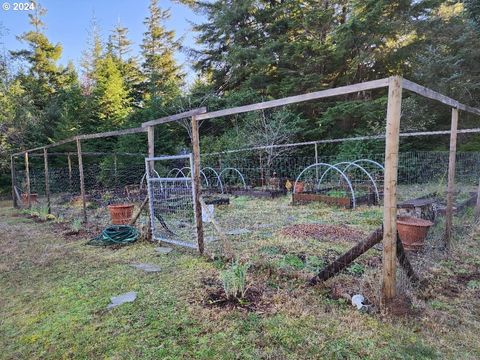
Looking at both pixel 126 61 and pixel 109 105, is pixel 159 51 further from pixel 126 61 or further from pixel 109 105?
pixel 109 105

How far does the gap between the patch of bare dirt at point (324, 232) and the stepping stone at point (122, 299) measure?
8.05 ft

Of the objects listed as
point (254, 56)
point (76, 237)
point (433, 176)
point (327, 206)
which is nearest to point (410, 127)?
point (433, 176)

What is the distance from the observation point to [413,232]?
11.8 ft

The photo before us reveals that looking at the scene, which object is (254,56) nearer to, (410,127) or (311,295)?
(410,127)

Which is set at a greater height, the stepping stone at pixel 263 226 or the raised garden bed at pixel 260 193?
the raised garden bed at pixel 260 193

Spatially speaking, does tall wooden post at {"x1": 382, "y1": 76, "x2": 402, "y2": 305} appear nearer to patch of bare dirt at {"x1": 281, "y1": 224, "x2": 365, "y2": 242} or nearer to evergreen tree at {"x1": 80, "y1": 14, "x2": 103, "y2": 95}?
patch of bare dirt at {"x1": 281, "y1": 224, "x2": 365, "y2": 242}

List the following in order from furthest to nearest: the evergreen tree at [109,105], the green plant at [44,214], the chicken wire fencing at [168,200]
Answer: the evergreen tree at [109,105]
the green plant at [44,214]
the chicken wire fencing at [168,200]

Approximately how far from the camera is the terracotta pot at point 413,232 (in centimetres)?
356

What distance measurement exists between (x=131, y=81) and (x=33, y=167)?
29.5 feet

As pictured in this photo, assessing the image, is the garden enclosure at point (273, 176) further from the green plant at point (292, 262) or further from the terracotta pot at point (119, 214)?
the green plant at point (292, 262)

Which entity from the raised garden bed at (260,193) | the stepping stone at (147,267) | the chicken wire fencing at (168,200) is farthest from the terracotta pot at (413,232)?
the raised garden bed at (260,193)

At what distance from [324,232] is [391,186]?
2.49 meters

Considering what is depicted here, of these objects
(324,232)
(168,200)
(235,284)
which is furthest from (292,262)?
(168,200)

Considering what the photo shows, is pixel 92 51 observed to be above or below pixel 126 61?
above
